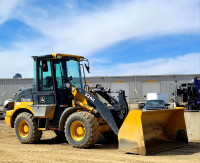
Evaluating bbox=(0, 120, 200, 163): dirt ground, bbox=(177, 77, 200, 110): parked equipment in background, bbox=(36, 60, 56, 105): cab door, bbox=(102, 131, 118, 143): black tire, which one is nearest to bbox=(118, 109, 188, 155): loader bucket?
bbox=(0, 120, 200, 163): dirt ground

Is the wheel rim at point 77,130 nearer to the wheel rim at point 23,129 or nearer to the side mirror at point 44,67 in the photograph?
the side mirror at point 44,67

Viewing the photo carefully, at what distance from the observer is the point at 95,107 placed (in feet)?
28.7

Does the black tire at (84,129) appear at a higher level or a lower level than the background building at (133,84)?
lower

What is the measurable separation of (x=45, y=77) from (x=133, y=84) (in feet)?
102

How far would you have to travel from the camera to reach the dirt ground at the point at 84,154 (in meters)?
6.91

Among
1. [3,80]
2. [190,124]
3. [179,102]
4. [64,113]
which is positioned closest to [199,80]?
[179,102]

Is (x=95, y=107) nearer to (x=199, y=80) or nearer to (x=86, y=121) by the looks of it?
(x=86, y=121)

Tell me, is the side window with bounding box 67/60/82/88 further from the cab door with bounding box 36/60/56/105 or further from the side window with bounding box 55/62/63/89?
the cab door with bounding box 36/60/56/105

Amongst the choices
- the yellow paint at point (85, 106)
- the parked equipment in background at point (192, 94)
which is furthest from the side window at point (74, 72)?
the parked equipment in background at point (192, 94)

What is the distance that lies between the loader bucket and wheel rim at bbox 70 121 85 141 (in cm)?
130

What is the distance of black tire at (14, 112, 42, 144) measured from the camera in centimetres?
948

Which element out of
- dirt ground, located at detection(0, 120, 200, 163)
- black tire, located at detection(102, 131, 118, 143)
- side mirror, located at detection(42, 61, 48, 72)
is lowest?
dirt ground, located at detection(0, 120, 200, 163)

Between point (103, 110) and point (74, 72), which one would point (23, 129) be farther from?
point (103, 110)

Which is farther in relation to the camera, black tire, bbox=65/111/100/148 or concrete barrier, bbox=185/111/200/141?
concrete barrier, bbox=185/111/200/141
